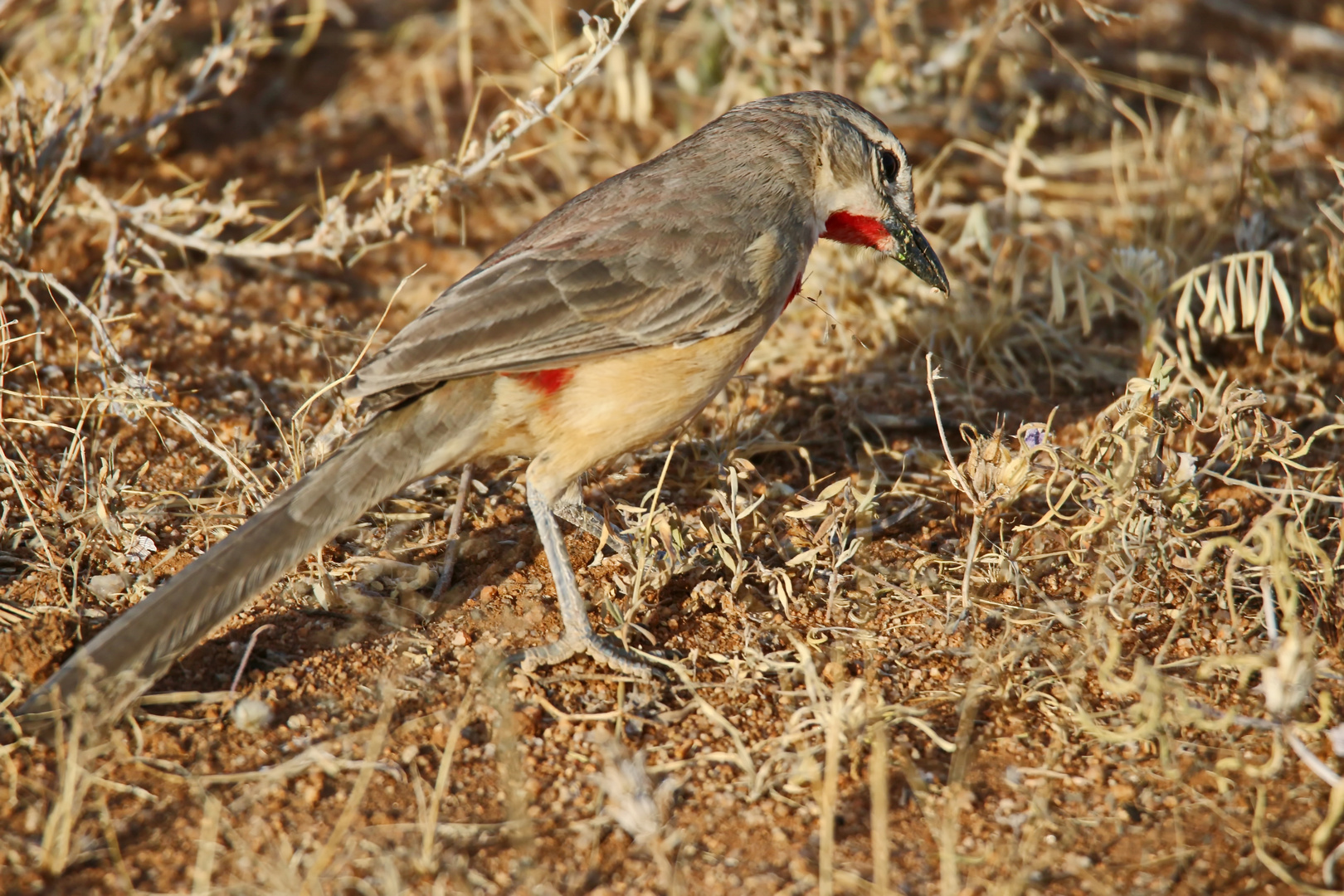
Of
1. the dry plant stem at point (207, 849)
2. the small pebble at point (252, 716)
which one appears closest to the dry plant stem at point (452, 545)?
the small pebble at point (252, 716)

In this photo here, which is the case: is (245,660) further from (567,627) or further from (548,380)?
(548,380)

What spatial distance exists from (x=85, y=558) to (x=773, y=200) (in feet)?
8.67

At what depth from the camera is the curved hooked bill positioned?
4.68 meters

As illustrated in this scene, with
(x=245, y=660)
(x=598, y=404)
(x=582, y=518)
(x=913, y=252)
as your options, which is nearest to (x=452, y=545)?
(x=582, y=518)

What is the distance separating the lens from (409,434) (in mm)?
3850

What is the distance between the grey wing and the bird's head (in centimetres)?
75

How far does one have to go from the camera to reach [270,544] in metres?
3.47

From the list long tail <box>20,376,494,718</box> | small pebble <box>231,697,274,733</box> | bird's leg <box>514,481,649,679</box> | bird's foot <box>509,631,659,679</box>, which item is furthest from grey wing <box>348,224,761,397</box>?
small pebble <box>231,697,274,733</box>

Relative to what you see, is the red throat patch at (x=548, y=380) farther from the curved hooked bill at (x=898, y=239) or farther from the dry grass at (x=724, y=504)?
the curved hooked bill at (x=898, y=239)

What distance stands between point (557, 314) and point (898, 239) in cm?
151

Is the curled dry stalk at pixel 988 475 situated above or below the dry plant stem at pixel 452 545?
above

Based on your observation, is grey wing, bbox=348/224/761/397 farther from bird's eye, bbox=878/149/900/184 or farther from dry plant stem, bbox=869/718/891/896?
dry plant stem, bbox=869/718/891/896

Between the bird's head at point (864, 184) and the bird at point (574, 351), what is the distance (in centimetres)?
11

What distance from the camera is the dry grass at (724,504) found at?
309cm
